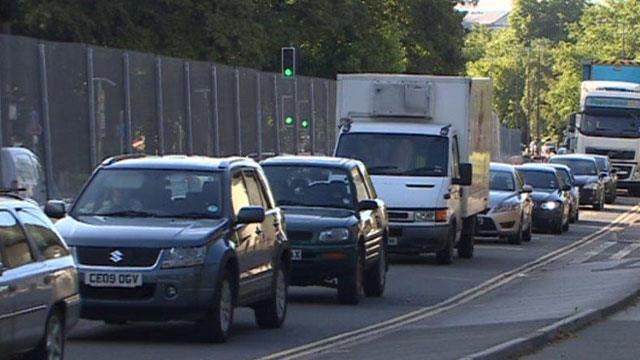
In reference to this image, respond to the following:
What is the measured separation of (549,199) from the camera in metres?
39.5

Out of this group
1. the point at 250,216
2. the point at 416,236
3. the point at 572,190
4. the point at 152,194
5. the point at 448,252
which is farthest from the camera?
the point at 572,190

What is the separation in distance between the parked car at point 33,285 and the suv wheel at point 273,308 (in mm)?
4279

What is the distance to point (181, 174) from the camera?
53.9 feet

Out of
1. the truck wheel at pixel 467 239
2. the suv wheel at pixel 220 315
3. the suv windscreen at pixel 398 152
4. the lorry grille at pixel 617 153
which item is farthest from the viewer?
the lorry grille at pixel 617 153

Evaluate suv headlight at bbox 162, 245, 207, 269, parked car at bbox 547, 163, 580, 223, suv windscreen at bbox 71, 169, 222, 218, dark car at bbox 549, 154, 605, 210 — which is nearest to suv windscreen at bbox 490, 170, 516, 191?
parked car at bbox 547, 163, 580, 223

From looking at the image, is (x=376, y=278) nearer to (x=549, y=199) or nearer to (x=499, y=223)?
(x=499, y=223)

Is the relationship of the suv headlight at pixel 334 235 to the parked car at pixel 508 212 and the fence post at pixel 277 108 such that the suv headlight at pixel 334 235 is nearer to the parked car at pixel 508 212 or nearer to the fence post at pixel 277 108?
the parked car at pixel 508 212

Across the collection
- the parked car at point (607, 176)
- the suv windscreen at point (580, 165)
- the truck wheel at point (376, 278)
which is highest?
the truck wheel at point (376, 278)

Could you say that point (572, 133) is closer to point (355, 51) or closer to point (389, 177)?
point (355, 51)

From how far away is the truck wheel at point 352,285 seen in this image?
1997cm

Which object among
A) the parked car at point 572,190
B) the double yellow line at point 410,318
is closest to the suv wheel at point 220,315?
the double yellow line at point 410,318

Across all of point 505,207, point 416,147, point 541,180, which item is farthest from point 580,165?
point 416,147

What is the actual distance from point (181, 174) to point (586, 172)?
37486 mm

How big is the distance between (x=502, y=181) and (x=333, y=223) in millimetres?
16626
